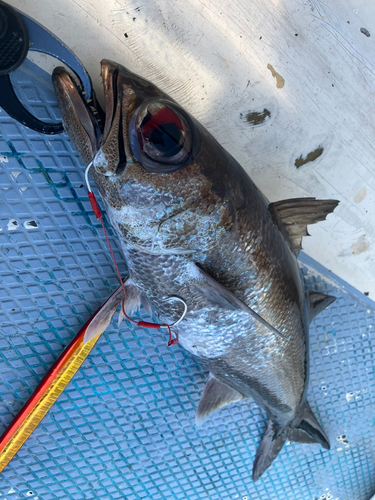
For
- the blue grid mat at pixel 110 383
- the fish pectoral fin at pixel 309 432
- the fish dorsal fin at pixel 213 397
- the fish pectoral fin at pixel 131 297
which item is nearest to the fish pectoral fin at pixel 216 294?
the fish pectoral fin at pixel 131 297

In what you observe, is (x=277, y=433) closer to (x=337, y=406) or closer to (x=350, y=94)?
(x=337, y=406)

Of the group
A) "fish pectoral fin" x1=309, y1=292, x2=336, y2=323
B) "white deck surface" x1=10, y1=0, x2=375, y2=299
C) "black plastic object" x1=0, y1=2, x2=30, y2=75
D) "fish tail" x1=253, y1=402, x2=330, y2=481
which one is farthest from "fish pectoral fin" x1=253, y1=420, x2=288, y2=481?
"black plastic object" x1=0, y1=2, x2=30, y2=75

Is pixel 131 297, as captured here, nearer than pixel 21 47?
No

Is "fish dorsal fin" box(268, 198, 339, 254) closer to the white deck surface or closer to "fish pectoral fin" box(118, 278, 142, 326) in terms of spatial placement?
the white deck surface

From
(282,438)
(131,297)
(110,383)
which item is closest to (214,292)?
(131,297)

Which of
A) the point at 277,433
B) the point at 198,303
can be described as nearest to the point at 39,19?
the point at 198,303

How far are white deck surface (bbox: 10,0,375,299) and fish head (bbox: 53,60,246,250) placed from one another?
8.2 inches

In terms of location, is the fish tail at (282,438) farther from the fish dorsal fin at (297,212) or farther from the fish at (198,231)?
the fish dorsal fin at (297,212)

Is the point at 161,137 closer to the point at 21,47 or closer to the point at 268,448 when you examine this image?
the point at 21,47

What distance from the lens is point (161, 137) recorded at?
1.97 feet

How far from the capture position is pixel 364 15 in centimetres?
100

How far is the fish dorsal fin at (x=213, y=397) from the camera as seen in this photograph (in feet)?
3.67

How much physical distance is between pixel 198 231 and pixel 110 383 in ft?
2.29

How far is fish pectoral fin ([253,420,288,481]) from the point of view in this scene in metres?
1.22
